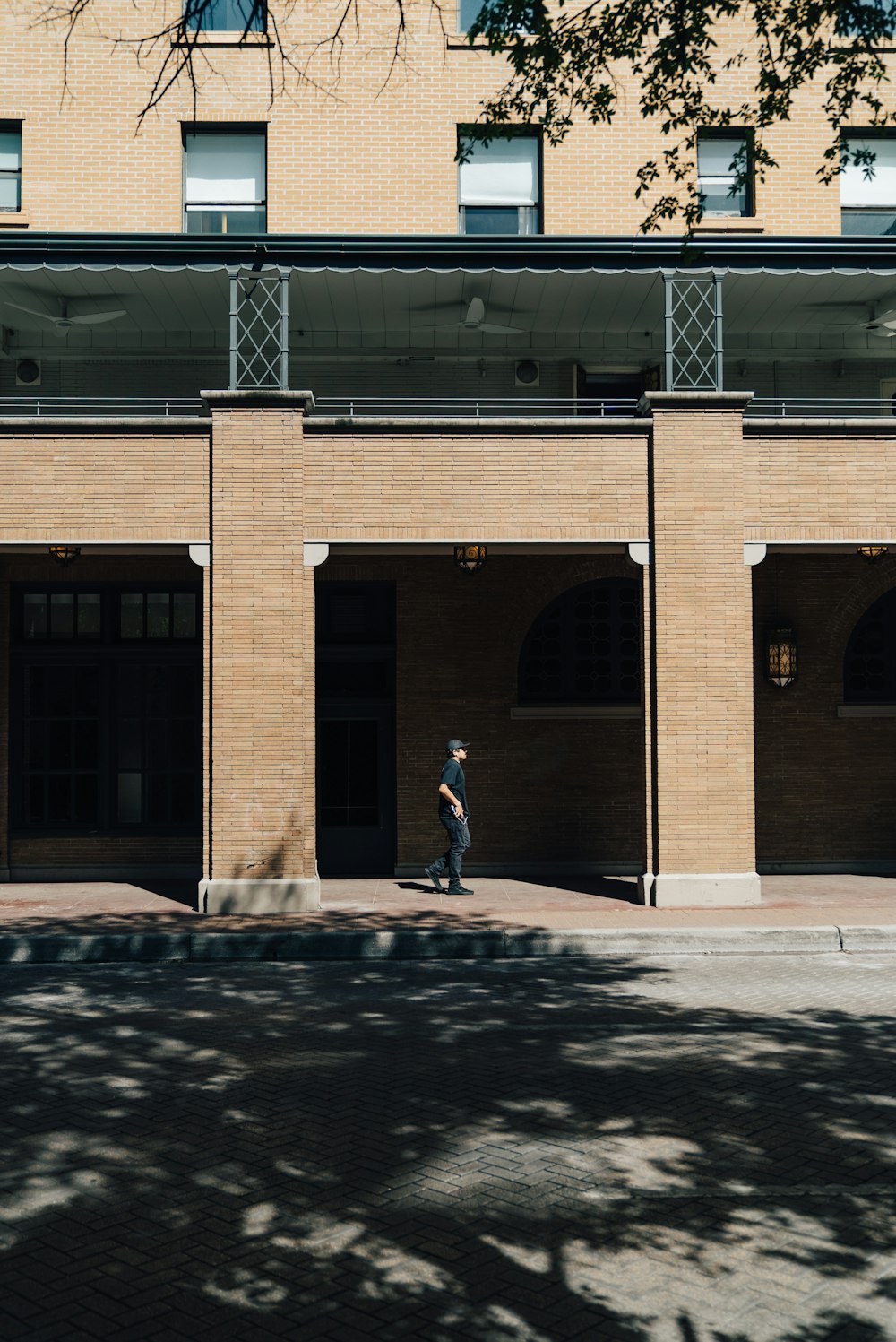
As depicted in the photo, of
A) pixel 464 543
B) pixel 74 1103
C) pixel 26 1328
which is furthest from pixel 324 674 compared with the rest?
pixel 26 1328

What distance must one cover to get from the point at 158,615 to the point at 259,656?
3762 mm

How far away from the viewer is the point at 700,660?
14.4 meters

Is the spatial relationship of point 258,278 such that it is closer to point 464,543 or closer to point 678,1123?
point 464,543

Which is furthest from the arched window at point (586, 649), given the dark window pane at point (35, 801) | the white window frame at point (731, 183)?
the dark window pane at point (35, 801)

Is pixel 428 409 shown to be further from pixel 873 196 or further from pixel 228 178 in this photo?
pixel 873 196

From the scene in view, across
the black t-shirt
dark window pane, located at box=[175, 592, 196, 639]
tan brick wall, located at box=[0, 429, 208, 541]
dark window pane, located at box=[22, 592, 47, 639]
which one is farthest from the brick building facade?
the black t-shirt

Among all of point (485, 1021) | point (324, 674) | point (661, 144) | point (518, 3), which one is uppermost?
point (661, 144)

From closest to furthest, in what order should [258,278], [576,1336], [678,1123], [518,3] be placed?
[576,1336] < [678,1123] < [518,3] < [258,278]

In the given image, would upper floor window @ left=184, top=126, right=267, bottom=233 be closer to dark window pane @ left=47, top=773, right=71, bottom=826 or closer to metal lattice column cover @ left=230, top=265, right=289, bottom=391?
metal lattice column cover @ left=230, top=265, right=289, bottom=391

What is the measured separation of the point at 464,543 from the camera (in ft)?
47.5

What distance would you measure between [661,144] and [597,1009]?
12.9m

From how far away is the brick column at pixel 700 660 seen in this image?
562 inches

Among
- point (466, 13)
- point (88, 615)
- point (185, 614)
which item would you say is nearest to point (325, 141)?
point (466, 13)

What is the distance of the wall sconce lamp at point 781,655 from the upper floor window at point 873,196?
19.7 feet
